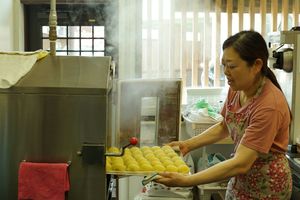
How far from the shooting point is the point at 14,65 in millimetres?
1530

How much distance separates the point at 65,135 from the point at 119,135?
1274 mm

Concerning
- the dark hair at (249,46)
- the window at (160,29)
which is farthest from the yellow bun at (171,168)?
the window at (160,29)

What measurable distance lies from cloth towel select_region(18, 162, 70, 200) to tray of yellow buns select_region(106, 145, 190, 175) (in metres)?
0.18

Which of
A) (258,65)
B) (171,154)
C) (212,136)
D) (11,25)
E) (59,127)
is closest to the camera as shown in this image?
(59,127)

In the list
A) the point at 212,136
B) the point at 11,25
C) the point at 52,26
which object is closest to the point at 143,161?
the point at 212,136

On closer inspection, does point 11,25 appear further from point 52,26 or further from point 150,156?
point 150,156

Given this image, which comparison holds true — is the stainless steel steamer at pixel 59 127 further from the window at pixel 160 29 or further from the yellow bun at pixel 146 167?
the window at pixel 160 29

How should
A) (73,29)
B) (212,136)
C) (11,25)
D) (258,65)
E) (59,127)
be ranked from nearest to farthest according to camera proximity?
(59,127)
(258,65)
(212,136)
(11,25)
(73,29)

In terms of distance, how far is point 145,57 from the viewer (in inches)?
136

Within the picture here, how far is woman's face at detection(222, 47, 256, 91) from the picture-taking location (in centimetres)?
166

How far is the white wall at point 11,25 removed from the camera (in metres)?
2.73

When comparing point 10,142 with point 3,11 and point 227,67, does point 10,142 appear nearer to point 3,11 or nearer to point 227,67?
point 227,67

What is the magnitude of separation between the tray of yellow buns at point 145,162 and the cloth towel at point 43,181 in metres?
0.18

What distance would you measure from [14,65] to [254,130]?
960 mm
